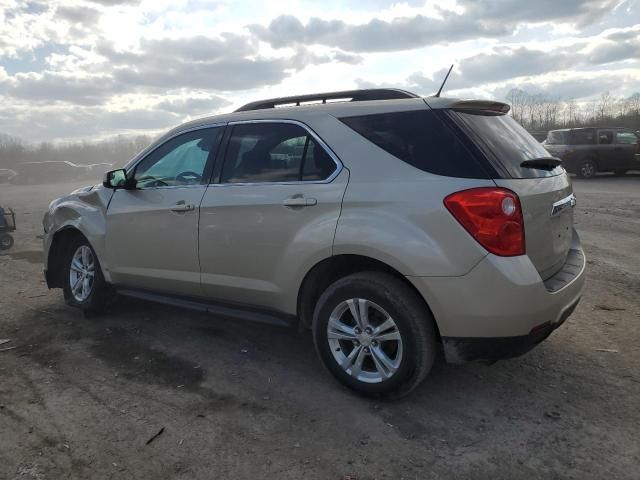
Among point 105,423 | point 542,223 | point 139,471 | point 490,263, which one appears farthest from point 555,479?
point 105,423

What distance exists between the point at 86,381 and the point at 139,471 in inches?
51.3

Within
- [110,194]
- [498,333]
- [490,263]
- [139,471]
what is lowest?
[139,471]

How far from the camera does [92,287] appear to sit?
196 inches

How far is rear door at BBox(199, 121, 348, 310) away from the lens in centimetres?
337

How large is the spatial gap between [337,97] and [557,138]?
53.8 ft

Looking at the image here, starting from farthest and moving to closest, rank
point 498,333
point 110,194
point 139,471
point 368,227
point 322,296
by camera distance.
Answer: point 110,194
point 322,296
point 368,227
point 498,333
point 139,471

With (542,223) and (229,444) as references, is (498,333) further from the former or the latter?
(229,444)

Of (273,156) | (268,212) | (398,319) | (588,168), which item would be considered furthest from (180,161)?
(588,168)

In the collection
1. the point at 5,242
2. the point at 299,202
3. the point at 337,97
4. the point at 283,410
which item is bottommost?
the point at 283,410

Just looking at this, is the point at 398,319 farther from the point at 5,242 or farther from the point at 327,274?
the point at 5,242

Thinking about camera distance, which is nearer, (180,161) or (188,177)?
(188,177)

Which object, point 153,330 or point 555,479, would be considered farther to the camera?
point 153,330

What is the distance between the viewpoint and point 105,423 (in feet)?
10.3

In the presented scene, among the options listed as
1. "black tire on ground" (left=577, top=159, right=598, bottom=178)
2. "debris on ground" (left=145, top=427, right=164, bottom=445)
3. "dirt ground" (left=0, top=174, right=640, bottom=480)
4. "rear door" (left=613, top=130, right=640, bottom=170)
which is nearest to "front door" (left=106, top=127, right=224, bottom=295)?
"dirt ground" (left=0, top=174, right=640, bottom=480)
